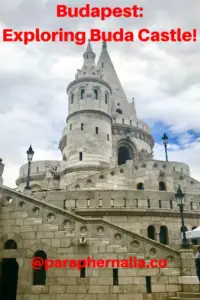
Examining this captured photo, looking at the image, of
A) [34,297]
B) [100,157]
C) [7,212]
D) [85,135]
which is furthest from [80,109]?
[34,297]

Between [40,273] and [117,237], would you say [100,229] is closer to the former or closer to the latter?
[117,237]

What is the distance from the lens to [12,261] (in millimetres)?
13250

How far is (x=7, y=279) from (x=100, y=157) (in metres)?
14.2

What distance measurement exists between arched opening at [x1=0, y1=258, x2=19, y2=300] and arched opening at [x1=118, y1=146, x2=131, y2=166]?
19696mm

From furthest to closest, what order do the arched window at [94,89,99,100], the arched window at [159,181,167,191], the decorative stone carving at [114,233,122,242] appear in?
the arched window at [94,89,99,100] < the arched window at [159,181,167,191] < the decorative stone carving at [114,233,122,242]

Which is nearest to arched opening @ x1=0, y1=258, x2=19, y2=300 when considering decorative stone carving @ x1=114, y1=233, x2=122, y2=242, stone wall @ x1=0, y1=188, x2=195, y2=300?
stone wall @ x1=0, y1=188, x2=195, y2=300

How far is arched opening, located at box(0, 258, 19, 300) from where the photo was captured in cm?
1302

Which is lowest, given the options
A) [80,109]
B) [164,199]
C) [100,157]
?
[164,199]

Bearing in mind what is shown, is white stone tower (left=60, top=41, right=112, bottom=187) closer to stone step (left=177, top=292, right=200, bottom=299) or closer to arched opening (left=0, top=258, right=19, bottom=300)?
arched opening (left=0, top=258, right=19, bottom=300)

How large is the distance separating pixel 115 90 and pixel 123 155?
895 centimetres

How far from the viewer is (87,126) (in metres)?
26.6

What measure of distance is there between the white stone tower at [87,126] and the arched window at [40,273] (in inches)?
514

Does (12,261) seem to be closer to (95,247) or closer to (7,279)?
(7,279)

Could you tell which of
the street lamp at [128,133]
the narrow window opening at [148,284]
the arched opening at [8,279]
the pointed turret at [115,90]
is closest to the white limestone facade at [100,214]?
the narrow window opening at [148,284]
